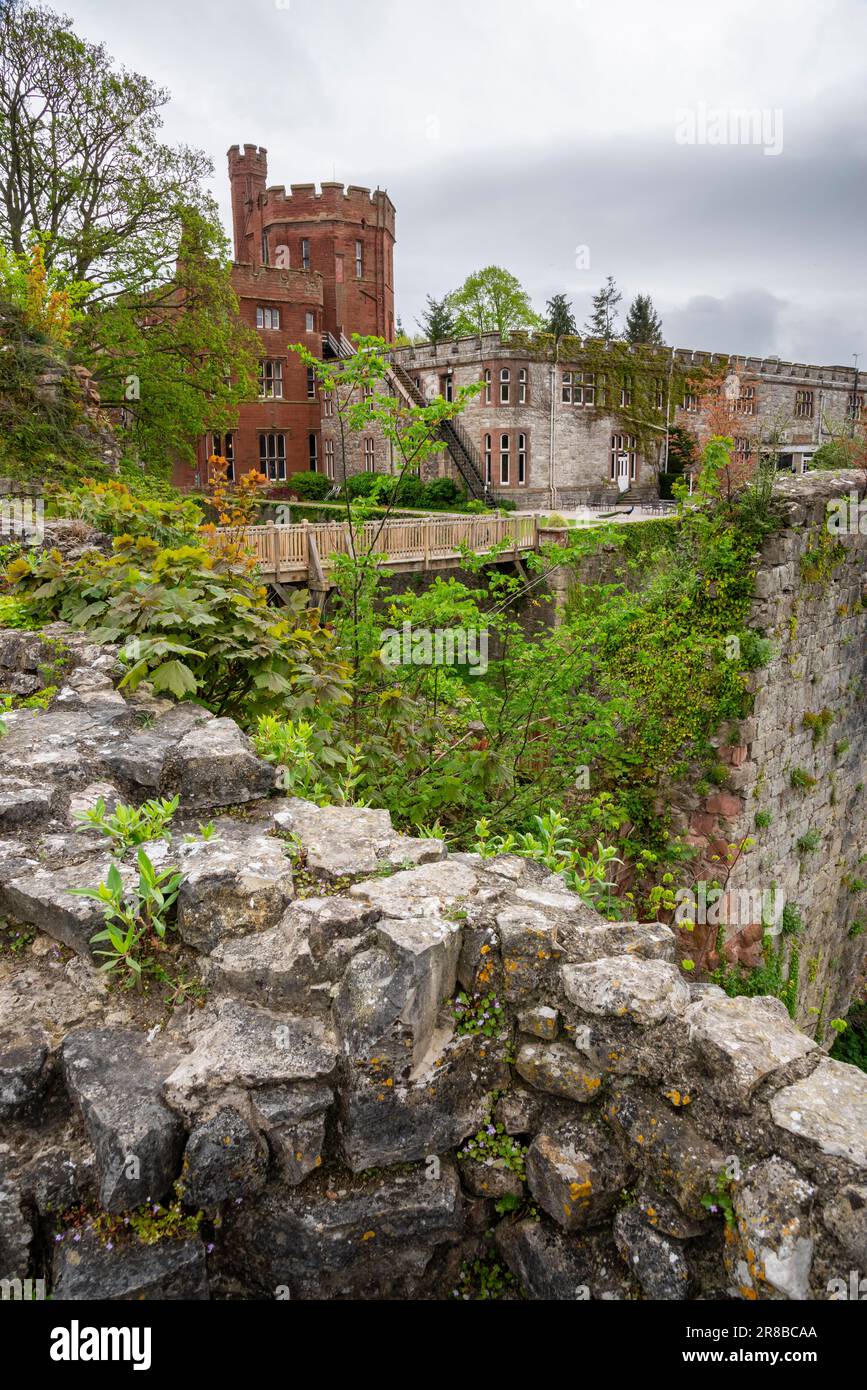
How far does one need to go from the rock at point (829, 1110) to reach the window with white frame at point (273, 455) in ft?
134

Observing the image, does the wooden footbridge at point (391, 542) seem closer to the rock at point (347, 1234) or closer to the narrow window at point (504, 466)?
the rock at point (347, 1234)

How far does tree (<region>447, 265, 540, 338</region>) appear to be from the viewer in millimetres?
53438

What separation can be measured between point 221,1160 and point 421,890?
100 centimetres

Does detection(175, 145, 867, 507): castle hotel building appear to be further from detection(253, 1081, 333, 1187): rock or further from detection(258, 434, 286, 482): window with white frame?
detection(253, 1081, 333, 1187): rock

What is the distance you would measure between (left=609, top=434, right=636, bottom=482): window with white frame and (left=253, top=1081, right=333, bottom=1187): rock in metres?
39.0

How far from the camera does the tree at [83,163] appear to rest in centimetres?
2178

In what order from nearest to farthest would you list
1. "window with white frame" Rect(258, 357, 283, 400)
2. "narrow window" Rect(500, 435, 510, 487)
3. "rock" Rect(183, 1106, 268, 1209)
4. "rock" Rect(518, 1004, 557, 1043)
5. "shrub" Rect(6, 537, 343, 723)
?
"rock" Rect(183, 1106, 268, 1209) → "rock" Rect(518, 1004, 557, 1043) → "shrub" Rect(6, 537, 343, 723) → "narrow window" Rect(500, 435, 510, 487) → "window with white frame" Rect(258, 357, 283, 400)

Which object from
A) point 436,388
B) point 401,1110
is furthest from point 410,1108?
point 436,388

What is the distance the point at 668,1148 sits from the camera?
241 cm

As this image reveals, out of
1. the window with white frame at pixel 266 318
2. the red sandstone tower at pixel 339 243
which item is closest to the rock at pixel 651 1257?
the window with white frame at pixel 266 318

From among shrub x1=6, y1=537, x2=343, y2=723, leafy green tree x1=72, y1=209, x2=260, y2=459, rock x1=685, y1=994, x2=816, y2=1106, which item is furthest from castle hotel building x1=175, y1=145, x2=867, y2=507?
rock x1=685, y1=994, x2=816, y2=1106

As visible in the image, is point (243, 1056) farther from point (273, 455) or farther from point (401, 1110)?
point (273, 455)

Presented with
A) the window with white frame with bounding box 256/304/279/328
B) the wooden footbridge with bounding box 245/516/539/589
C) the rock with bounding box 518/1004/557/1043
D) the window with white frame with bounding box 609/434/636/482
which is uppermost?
the window with white frame with bounding box 256/304/279/328

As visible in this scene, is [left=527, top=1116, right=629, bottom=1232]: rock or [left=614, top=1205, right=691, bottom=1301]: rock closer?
[left=614, top=1205, right=691, bottom=1301]: rock
